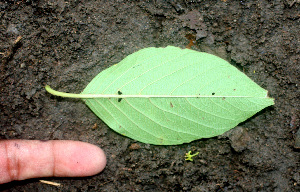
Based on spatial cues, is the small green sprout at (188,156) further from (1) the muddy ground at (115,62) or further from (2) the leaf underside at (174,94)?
(2) the leaf underside at (174,94)

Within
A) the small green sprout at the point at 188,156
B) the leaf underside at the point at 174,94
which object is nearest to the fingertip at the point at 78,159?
the leaf underside at the point at 174,94

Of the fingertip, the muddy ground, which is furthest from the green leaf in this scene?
the fingertip

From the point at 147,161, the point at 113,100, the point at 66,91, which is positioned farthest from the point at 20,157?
the point at 147,161

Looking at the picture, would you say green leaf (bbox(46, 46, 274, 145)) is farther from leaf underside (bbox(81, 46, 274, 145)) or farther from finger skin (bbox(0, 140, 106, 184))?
finger skin (bbox(0, 140, 106, 184))

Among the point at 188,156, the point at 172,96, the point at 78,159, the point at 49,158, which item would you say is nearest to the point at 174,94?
the point at 172,96

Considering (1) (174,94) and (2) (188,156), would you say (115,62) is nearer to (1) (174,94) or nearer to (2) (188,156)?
(1) (174,94)

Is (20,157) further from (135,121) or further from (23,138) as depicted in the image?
(135,121)
